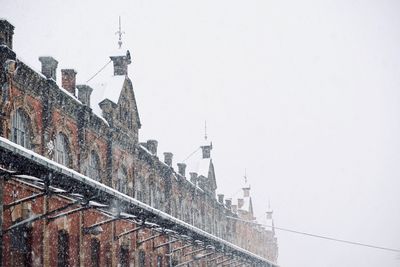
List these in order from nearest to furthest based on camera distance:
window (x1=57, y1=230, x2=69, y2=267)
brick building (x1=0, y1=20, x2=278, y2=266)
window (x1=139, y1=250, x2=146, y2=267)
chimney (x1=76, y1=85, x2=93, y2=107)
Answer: brick building (x1=0, y1=20, x2=278, y2=266), window (x1=57, y1=230, x2=69, y2=267), chimney (x1=76, y1=85, x2=93, y2=107), window (x1=139, y1=250, x2=146, y2=267)

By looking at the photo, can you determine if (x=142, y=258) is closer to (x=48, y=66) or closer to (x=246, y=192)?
(x=48, y=66)

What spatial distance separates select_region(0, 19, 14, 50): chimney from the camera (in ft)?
56.7

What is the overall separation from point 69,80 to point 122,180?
593 centimetres

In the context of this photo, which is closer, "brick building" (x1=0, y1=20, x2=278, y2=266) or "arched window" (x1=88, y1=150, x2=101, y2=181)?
"brick building" (x1=0, y1=20, x2=278, y2=266)

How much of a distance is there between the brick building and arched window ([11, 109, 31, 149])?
0.10 ft

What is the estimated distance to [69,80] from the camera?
880 inches

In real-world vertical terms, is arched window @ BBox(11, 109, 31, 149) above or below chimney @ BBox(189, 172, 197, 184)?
below

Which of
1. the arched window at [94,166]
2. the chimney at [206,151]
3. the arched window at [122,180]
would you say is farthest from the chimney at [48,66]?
the chimney at [206,151]

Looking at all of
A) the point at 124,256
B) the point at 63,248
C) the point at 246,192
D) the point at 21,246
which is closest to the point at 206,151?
the point at 246,192

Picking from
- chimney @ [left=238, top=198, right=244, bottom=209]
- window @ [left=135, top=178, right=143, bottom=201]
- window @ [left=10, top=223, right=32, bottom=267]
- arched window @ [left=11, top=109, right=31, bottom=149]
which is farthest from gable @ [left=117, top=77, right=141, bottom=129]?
chimney @ [left=238, top=198, right=244, bottom=209]

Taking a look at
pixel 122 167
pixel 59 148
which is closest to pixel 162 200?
pixel 122 167

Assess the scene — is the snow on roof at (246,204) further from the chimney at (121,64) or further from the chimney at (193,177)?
the chimney at (121,64)

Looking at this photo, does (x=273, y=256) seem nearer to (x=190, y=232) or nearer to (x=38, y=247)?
(x=190, y=232)

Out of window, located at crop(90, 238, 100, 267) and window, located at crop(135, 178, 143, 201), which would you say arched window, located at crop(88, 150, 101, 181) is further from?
window, located at crop(135, 178, 143, 201)
